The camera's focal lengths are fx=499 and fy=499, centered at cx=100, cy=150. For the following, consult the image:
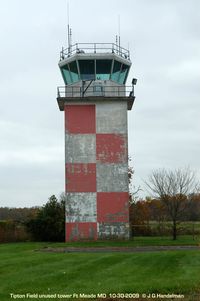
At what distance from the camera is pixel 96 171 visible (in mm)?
34562

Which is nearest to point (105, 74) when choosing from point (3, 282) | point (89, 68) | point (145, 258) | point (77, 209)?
point (89, 68)

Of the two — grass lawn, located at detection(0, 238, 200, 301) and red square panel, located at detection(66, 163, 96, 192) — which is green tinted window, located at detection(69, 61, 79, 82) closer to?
red square panel, located at detection(66, 163, 96, 192)

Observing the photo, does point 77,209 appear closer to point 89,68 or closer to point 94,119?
point 94,119

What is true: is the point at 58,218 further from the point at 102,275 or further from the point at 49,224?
the point at 102,275

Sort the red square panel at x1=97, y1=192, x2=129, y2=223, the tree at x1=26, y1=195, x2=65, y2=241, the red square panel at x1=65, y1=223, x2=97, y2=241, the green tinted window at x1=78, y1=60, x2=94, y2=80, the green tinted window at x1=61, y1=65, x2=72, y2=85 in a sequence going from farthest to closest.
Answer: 1. the tree at x1=26, y1=195, x2=65, y2=241
2. the green tinted window at x1=61, y1=65, x2=72, y2=85
3. the green tinted window at x1=78, y1=60, x2=94, y2=80
4. the red square panel at x1=97, y1=192, x2=129, y2=223
5. the red square panel at x1=65, y1=223, x2=97, y2=241

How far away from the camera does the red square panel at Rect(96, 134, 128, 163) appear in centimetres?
3481

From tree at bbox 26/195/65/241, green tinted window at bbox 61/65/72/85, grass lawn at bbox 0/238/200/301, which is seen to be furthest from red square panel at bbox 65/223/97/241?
grass lawn at bbox 0/238/200/301

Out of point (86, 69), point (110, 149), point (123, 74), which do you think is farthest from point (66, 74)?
point (110, 149)

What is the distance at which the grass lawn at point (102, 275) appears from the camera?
11.6m

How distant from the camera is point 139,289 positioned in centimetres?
1134

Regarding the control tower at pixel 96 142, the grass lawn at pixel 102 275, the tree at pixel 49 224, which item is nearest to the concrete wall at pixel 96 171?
the control tower at pixel 96 142

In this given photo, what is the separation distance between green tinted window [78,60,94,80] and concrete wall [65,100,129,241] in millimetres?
1943

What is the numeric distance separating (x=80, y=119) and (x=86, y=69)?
3.60 m

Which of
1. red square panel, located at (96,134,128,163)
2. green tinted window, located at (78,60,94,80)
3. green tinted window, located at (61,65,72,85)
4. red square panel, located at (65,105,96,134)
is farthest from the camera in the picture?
green tinted window, located at (61,65,72,85)
